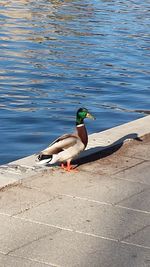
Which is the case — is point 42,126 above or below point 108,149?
below

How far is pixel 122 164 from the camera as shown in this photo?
954 centimetres

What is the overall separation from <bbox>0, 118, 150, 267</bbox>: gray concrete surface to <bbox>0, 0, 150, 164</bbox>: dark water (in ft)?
15.3

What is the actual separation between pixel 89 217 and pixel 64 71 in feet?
52.6

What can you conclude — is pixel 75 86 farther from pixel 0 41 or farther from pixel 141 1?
pixel 141 1

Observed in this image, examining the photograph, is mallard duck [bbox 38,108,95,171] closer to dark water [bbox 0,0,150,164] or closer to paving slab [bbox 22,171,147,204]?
paving slab [bbox 22,171,147,204]

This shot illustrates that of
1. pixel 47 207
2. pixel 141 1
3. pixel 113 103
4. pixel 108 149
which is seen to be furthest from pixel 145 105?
pixel 141 1

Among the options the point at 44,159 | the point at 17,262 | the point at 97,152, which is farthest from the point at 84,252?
the point at 97,152

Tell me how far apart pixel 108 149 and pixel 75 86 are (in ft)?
36.1

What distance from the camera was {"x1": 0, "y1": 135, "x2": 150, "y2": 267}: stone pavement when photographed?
21.6 feet

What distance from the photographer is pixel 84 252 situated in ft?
21.8

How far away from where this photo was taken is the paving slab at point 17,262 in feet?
20.7

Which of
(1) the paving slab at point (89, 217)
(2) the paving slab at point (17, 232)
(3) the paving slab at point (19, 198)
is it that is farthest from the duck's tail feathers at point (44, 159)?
(2) the paving slab at point (17, 232)

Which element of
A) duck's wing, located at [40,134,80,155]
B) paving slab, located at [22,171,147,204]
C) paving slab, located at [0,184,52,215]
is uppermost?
duck's wing, located at [40,134,80,155]

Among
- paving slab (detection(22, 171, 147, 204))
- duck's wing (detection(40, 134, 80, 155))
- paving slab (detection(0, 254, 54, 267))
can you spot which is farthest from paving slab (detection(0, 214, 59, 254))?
duck's wing (detection(40, 134, 80, 155))
